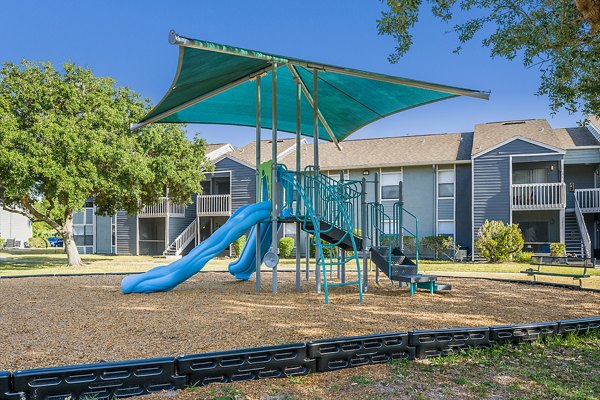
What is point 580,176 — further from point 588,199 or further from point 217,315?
point 217,315

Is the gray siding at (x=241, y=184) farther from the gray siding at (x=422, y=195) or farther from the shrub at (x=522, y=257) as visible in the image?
the shrub at (x=522, y=257)

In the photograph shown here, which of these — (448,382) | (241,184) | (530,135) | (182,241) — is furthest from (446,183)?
(448,382)

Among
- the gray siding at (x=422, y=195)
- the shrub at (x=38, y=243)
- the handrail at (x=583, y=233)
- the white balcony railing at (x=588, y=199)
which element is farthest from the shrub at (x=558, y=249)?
the shrub at (x=38, y=243)

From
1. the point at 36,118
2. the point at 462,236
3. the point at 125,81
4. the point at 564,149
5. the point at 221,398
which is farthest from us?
the point at 462,236

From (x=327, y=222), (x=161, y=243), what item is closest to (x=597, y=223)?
(x=327, y=222)

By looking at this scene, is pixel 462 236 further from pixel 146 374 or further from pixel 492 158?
pixel 146 374

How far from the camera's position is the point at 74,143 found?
17.3m

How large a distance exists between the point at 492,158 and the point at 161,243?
19693 millimetres

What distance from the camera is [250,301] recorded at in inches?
317

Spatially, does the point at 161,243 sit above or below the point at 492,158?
below

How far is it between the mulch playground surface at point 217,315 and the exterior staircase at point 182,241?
16288mm

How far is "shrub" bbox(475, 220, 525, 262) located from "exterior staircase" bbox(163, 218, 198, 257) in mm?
15330

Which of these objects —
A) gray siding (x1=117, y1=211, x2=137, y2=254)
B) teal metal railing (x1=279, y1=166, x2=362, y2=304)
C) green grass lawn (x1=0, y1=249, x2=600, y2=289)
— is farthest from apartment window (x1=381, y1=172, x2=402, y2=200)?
teal metal railing (x1=279, y1=166, x2=362, y2=304)

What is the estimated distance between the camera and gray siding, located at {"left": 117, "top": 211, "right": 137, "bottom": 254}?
30766mm
